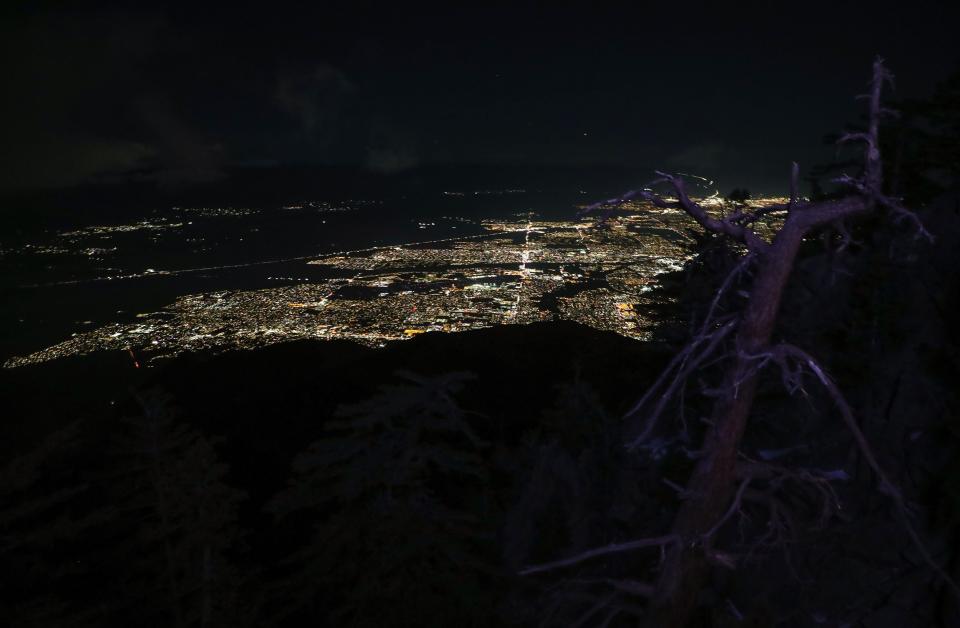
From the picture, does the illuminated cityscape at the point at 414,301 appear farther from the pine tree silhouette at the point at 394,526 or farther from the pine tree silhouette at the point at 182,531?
the pine tree silhouette at the point at 182,531

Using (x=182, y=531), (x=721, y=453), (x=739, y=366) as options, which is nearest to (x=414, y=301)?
(x=182, y=531)

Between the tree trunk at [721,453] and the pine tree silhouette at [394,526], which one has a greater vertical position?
→ the tree trunk at [721,453]

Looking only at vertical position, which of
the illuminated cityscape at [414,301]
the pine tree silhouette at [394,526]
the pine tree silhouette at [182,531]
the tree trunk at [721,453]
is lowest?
the illuminated cityscape at [414,301]

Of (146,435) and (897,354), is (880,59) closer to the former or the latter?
(897,354)

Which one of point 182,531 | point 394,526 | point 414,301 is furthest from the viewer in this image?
point 414,301

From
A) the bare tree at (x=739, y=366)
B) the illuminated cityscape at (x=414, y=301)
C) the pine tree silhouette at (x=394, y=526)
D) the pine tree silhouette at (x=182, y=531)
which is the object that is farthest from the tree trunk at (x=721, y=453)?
the illuminated cityscape at (x=414, y=301)

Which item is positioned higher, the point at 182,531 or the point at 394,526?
the point at 394,526

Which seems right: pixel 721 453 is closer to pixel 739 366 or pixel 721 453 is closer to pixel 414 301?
pixel 739 366
